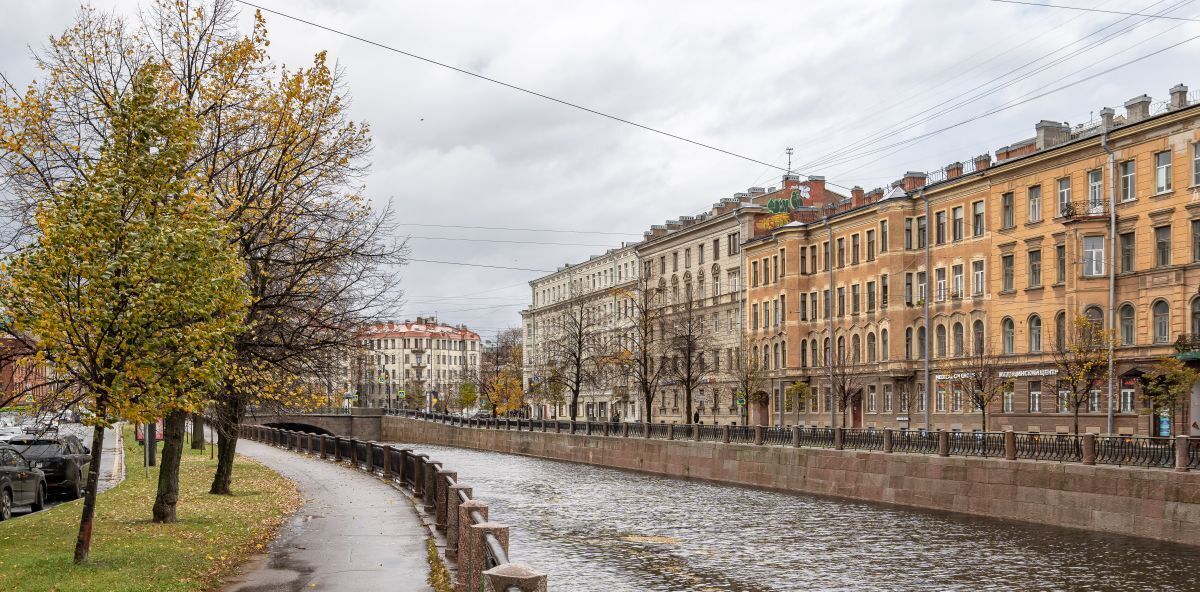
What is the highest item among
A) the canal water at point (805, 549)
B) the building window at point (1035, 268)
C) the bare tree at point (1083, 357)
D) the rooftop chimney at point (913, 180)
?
the rooftop chimney at point (913, 180)

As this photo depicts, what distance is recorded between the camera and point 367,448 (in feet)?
130

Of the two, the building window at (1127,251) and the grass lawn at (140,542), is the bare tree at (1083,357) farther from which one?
the grass lawn at (140,542)

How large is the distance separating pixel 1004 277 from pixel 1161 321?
997 centimetres

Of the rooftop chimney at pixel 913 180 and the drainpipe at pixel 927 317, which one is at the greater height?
the rooftop chimney at pixel 913 180

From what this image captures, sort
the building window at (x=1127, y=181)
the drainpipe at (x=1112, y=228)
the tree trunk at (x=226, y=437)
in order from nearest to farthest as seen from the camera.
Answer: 1. the tree trunk at (x=226, y=437)
2. the drainpipe at (x=1112, y=228)
3. the building window at (x=1127, y=181)

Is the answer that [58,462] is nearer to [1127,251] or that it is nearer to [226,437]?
[226,437]

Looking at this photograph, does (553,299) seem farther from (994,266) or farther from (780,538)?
(780,538)

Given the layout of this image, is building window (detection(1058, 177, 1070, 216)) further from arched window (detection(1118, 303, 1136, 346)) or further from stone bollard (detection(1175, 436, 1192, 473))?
stone bollard (detection(1175, 436, 1192, 473))

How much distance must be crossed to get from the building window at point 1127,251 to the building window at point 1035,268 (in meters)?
4.99

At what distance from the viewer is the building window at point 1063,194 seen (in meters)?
49.0

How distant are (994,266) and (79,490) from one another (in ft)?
131

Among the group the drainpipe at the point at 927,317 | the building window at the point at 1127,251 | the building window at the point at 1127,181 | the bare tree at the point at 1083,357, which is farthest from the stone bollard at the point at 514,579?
the drainpipe at the point at 927,317

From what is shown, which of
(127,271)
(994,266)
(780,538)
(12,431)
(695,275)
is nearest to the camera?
(127,271)

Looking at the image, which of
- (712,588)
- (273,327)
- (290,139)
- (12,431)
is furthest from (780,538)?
(12,431)
